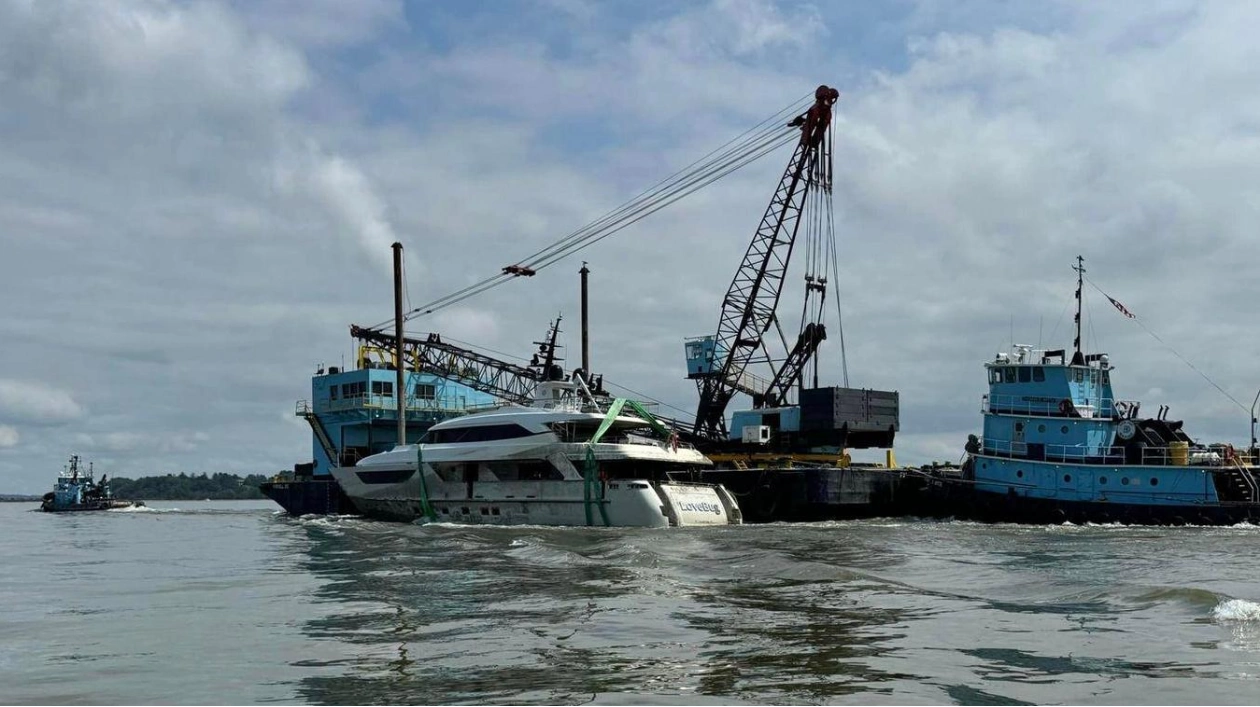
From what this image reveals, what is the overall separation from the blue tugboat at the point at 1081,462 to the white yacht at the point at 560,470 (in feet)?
43.3

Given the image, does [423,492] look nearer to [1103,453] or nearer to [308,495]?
[308,495]

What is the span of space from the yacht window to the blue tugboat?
2068 centimetres

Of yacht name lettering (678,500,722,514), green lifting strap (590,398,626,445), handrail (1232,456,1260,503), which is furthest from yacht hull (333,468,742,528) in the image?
handrail (1232,456,1260,503)

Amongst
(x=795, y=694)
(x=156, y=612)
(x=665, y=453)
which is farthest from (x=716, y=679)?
(x=665, y=453)

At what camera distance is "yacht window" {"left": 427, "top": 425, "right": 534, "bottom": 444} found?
142 feet

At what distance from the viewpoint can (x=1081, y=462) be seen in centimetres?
4812

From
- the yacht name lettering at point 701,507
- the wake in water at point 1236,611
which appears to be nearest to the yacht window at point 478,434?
the yacht name lettering at point 701,507

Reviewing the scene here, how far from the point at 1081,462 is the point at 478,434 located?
2643 centimetres

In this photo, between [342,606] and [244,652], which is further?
[342,606]

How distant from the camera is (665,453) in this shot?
138 feet

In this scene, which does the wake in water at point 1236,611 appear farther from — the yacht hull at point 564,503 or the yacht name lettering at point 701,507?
the yacht name lettering at point 701,507

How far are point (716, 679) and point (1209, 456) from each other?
42.5 metres

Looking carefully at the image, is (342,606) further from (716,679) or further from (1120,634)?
A: (1120,634)

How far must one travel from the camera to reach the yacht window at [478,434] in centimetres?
4338
